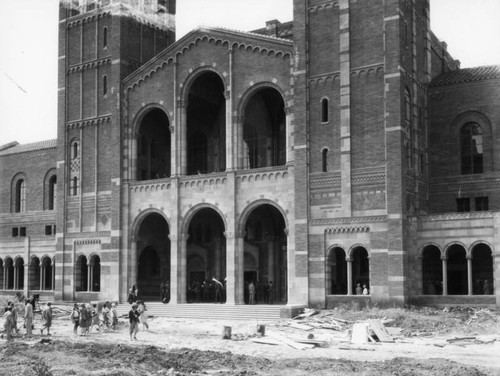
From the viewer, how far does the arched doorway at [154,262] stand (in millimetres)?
48844

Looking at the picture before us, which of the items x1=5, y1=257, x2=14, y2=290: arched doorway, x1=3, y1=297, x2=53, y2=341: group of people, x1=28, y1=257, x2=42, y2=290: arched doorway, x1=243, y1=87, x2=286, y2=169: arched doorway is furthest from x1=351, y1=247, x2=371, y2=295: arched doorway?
x1=5, y1=257, x2=14, y2=290: arched doorway

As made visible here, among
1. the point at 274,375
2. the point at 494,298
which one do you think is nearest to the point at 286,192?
the point at 494,298

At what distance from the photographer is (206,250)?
161ft

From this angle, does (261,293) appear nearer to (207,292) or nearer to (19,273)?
(207,292)

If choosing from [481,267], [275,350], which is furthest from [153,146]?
[275,350]

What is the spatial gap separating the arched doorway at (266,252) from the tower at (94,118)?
8.33 metres

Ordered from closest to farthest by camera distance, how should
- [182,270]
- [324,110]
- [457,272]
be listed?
[324,110] → [457,272] → [182,270]

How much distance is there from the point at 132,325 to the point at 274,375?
1098cm

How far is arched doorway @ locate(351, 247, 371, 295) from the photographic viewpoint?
39678 millimetres

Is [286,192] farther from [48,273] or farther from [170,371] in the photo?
[48,273]

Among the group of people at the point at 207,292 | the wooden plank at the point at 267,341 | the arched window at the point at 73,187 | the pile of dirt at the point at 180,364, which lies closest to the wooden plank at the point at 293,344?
the wooden plank at the point at 267,341

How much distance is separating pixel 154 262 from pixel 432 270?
19.2 metres

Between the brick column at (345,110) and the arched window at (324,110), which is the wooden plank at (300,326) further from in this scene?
the arched window at (324,110)

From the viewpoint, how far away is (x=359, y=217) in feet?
125
